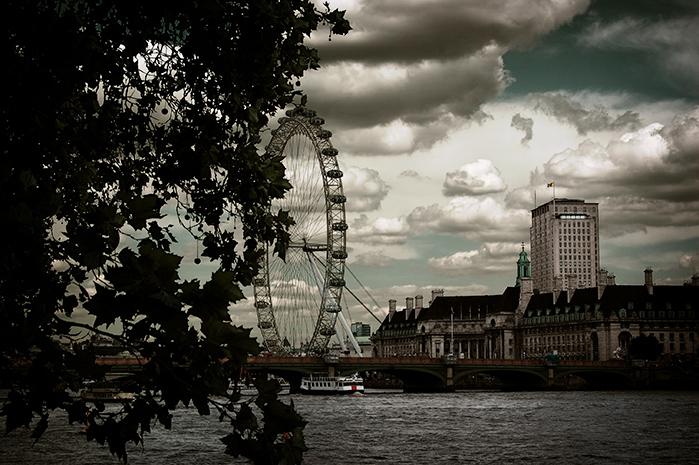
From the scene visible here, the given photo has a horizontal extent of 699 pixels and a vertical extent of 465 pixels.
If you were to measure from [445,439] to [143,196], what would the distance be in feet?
136

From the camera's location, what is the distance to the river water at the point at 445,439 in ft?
134

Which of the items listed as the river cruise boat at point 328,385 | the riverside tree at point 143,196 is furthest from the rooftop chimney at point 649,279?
the riverside tree at point 143,196

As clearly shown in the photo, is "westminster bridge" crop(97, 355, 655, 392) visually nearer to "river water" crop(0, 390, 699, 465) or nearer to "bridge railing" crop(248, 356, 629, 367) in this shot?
"bridge railing" crop(248, 356, 629, 367)

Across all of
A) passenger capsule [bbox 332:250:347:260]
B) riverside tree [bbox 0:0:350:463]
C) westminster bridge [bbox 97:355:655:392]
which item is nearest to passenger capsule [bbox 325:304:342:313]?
passenger capsule [bbox 332:250:347:260]

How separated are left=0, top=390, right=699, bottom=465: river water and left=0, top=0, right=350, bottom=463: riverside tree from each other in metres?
29.4

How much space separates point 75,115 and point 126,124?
2.23 m

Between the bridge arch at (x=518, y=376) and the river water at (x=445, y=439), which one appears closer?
the river water at (x=445, y=439)

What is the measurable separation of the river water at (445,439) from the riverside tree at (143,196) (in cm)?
2939

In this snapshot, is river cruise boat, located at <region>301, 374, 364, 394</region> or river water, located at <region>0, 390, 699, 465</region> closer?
river water, located at <region>0, 390, 699, 465</region>

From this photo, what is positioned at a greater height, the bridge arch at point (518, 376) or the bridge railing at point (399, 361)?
the bridge railing at point (399, 361)

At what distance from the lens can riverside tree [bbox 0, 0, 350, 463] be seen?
24.3 feet

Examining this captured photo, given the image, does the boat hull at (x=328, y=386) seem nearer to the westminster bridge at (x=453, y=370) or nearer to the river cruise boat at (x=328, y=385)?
the river cruise boat at (x=328, y=385)

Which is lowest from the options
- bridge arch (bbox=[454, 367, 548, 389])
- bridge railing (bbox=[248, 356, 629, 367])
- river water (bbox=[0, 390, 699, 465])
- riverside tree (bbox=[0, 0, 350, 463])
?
river water (bbox=[0, 390, 699, 465])

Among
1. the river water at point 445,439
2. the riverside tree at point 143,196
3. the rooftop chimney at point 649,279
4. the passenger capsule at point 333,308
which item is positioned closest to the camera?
the riverside tree at point 143,196
